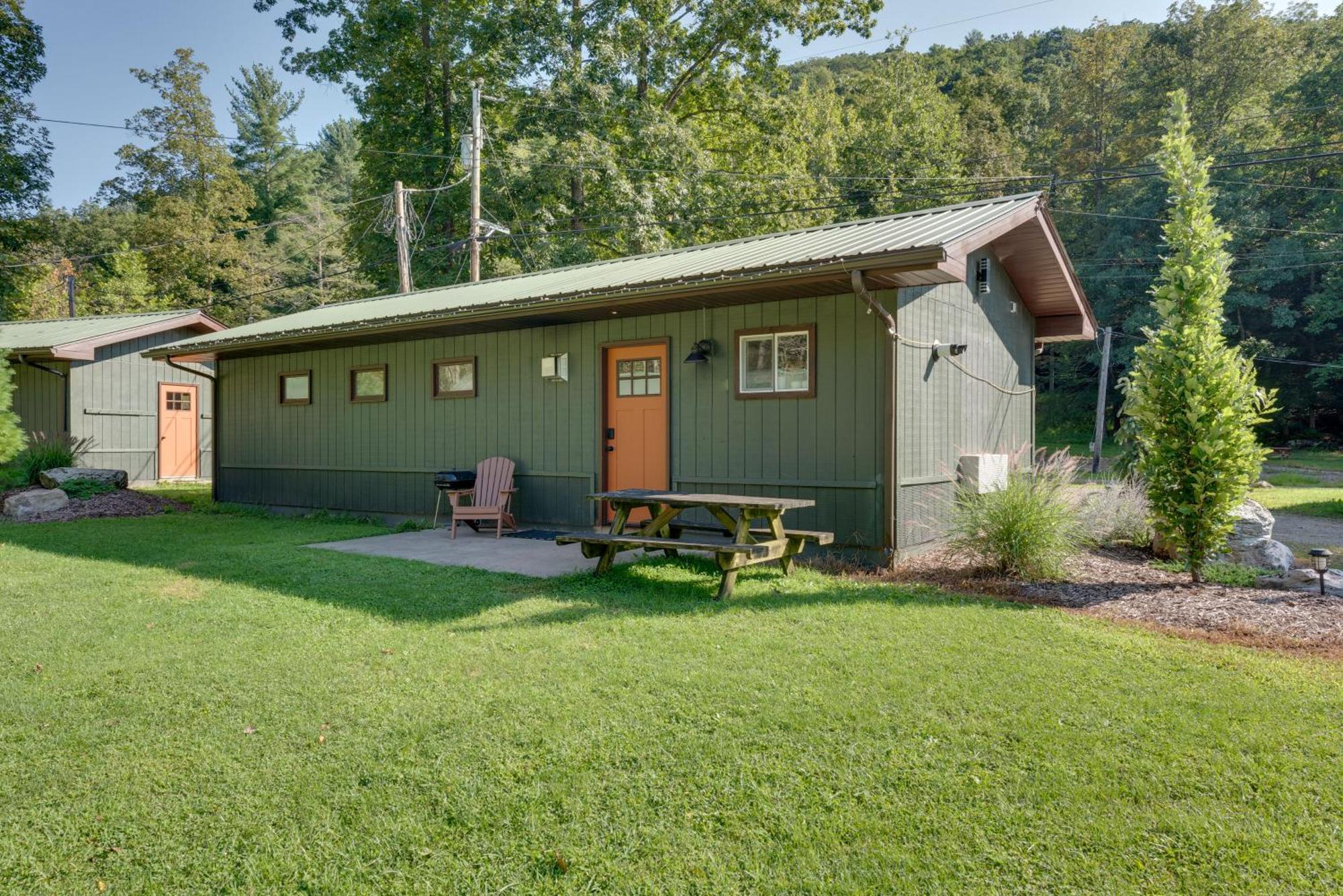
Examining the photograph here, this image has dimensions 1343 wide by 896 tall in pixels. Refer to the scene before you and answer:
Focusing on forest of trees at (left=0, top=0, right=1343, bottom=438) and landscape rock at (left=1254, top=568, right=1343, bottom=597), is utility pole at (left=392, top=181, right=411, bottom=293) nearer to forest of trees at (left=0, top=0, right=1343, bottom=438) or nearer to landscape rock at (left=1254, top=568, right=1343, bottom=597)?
forest of trees at (left=0, top=0, right=1343, bottom=438)

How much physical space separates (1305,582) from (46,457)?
1524cm

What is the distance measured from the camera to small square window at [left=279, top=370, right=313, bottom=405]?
36.3ft

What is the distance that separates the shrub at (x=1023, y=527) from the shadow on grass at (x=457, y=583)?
670 millimetres

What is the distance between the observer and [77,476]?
11531 mm

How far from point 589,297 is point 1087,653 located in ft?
16.1

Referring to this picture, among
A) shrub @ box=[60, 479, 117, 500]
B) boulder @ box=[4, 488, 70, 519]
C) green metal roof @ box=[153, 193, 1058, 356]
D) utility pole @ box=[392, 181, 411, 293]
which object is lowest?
boulder @ box=[4, 488, 70, 519]

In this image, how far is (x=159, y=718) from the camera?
315cm

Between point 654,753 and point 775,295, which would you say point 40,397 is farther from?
point 654,753

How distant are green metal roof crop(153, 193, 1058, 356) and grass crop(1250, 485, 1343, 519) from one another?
7122 mm

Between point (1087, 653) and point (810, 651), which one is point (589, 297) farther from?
point (1087, 653)

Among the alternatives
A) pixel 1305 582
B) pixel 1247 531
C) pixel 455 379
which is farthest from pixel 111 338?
pixel 1305 582

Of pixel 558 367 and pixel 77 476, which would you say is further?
pixel 77 476

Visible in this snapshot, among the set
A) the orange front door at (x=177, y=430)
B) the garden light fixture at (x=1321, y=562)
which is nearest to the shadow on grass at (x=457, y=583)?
the garden light fixture at (x=1321, y=562)

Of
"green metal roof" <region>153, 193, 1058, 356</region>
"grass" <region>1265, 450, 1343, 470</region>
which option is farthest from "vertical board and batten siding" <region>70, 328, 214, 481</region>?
"grass" <region>1265, 450, 1343, 470</region>
